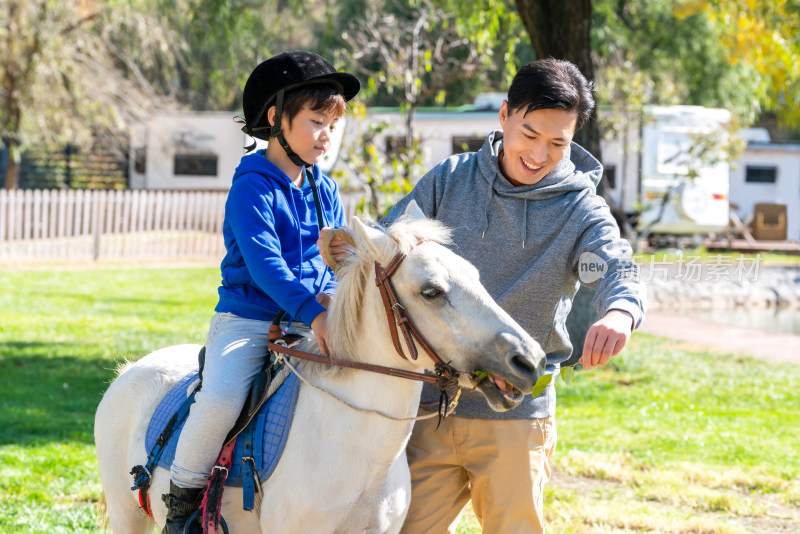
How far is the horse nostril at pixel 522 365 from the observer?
8.06 feet

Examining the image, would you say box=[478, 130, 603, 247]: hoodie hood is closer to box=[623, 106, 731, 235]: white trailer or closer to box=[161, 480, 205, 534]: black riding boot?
box=[161, 480, 205, 534]: black riding boot

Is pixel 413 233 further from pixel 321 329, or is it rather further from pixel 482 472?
pixel 482 472

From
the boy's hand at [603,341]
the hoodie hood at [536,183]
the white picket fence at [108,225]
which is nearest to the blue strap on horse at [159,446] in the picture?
the hoodie hood at [536,183]

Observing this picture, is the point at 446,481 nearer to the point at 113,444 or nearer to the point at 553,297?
the point at 553,297

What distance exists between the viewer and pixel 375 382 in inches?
112

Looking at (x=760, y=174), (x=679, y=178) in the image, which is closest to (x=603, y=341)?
(x=679, y=178)

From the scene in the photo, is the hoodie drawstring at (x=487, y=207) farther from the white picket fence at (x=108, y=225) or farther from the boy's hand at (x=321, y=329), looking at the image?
the white picket fence at (x=108, y=225)

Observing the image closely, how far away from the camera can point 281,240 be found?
320 cm

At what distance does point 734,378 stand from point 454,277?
28.1ft

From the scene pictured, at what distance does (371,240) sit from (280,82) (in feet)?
3.02

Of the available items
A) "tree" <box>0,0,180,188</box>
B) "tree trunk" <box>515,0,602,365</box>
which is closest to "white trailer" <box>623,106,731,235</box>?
"tree" <box>0,0,180,188</box>

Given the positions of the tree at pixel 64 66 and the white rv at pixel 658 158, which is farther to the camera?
the white rv at pixel 658 158

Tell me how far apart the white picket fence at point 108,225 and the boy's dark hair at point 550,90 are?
17082 millimetres

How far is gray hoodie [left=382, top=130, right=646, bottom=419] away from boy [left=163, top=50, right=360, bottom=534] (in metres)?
0.37
